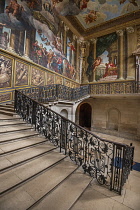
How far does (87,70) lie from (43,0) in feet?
25.0

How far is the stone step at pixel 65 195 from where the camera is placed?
1.65 meters

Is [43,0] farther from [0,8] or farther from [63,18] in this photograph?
[0,8]

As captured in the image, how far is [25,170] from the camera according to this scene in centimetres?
213

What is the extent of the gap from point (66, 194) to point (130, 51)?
12.8m

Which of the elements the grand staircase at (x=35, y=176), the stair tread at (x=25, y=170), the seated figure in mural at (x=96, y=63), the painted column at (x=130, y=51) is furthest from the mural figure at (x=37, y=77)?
the painted column at (x=130, y=51)

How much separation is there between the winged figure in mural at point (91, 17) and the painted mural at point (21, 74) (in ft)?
31.3

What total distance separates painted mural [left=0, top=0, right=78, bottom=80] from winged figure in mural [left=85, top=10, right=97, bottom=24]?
9.58 feet

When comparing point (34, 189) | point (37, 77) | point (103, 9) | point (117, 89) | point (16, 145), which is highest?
point (103, 9)

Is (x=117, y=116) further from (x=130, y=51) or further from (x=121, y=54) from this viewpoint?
(x=130, y=51)

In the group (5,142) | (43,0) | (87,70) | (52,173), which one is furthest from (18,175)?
(87,70)

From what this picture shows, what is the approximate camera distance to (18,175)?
1.98 meters

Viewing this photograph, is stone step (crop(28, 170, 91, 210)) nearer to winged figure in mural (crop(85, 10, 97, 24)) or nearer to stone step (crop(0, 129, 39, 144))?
stone step (crop(0, 129, 39, 144))

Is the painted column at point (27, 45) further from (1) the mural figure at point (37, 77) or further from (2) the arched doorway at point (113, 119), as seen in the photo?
(2) the arched doorway at point (113, 119)

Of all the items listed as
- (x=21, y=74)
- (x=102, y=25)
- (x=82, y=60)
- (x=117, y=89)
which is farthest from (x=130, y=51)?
(x=21, y=74)
